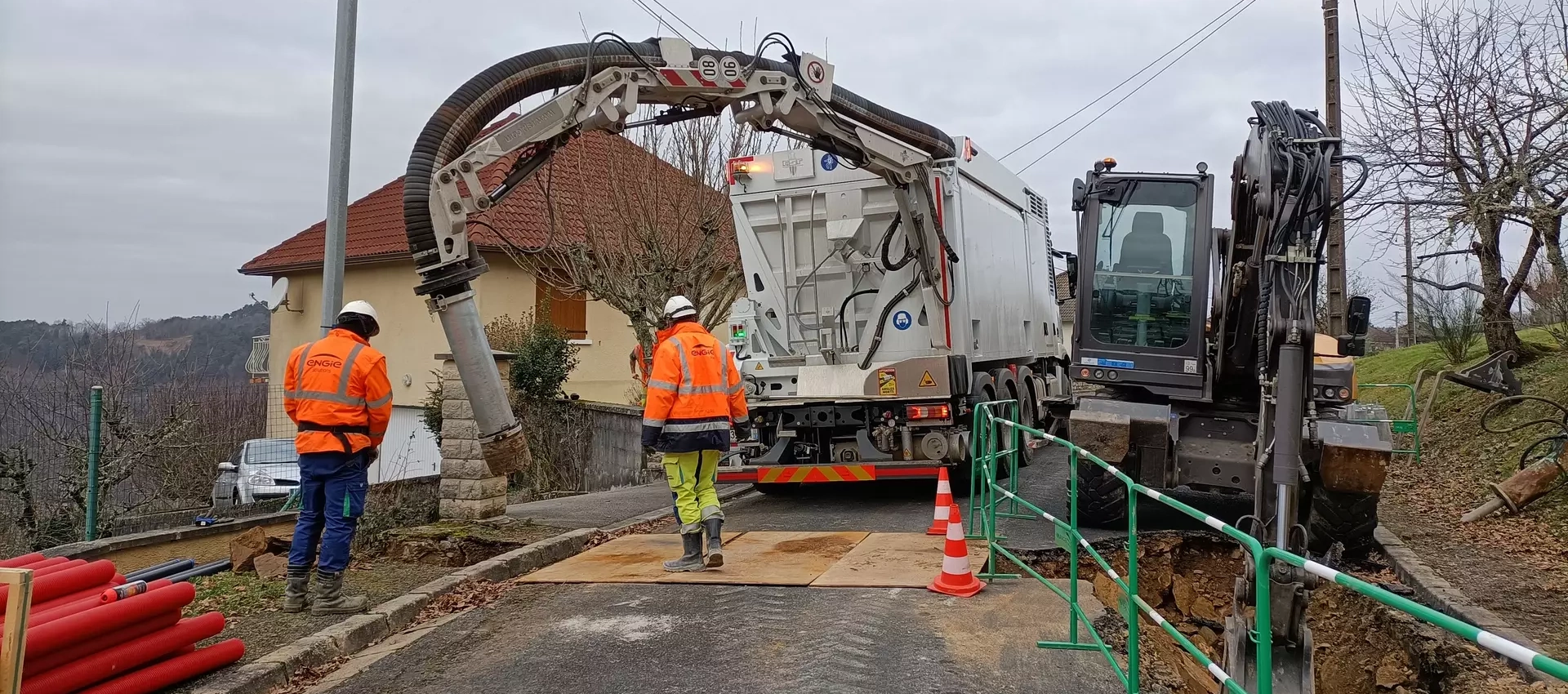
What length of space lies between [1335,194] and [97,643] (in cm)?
1345

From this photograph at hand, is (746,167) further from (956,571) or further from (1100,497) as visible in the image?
(956,571)

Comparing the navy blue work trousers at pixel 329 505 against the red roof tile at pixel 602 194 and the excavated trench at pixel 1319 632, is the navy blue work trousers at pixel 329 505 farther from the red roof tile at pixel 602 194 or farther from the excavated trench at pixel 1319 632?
the red roof tile at pixel 602 194

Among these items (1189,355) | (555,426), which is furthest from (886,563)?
(555,426)

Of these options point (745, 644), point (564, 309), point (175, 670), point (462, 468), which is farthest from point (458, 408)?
point (564, 309)

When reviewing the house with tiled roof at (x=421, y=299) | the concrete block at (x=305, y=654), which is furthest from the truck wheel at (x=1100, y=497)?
the house with tiled roof at (x=421, y=299)

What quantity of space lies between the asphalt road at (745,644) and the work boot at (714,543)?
0.42 meters

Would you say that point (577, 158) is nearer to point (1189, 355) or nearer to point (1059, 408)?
point (1059, 408)

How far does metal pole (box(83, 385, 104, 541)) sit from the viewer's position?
817 cm

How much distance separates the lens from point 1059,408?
12586mm

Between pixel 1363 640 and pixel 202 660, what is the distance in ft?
21.1

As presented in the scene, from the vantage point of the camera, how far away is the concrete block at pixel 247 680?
4.42m

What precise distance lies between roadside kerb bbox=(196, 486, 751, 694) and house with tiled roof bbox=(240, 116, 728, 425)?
28.3 feet

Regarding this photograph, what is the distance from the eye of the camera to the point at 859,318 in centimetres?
983

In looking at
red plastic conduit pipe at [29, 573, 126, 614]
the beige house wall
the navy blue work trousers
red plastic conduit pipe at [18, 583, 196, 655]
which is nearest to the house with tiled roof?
the beige house wall
